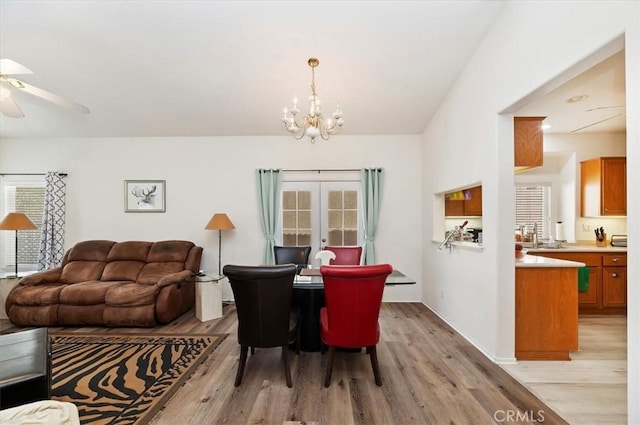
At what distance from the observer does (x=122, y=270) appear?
14.4 ft

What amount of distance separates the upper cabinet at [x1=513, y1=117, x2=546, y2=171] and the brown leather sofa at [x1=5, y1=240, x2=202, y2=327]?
431cm

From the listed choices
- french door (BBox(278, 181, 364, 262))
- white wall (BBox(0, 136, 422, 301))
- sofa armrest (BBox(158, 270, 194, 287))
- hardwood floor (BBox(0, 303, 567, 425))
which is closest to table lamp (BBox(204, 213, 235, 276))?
white wall (BBox(0, 136, 422, 301))

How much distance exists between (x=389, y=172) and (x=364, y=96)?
4.56ft

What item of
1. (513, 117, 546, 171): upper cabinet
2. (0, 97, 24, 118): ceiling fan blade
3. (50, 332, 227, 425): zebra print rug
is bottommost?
(50, 332, 227, 425): zebra print rug

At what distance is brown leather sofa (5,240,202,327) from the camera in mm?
3730

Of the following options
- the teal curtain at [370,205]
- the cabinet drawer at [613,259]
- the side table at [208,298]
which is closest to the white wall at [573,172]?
the cabinet drawer at [613,259]

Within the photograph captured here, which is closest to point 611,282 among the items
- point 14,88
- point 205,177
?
point 205,177

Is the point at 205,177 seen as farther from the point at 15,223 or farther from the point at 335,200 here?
the point at 15,223

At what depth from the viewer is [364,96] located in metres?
4.04

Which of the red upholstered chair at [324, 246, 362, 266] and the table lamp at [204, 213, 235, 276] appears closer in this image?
the red upholstered chair at [324, 246, 362, 266]

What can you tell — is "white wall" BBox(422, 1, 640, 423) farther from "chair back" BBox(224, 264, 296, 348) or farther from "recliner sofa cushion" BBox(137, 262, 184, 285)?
"recliner sofa cushion" BBox(137, 262, 184, 285)

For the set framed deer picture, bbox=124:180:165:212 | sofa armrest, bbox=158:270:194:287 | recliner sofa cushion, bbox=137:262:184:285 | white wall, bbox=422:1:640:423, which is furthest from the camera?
framed deer picture, bbox=124:180:165:212

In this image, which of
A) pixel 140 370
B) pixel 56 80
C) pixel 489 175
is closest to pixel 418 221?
pixel 489 175

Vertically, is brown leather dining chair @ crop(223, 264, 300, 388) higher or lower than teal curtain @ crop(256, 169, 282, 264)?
lower
